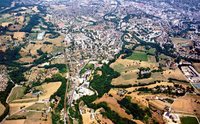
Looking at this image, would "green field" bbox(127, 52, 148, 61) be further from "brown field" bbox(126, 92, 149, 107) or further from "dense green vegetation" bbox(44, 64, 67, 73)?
"brown field" bbox(126, 92, 149, 107)

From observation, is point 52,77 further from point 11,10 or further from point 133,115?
point 11,10

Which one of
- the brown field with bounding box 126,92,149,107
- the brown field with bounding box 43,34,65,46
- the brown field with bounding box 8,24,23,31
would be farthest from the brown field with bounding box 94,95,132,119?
the brown field with bounding box 8,24,23,31

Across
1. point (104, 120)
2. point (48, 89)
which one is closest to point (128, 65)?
point (48, 89)

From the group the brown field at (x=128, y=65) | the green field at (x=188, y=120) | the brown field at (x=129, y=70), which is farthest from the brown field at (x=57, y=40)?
the green field at (x=188, y=120)

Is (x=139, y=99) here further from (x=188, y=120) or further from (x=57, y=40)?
(x=57, y=40)

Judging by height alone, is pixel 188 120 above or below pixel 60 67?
below
